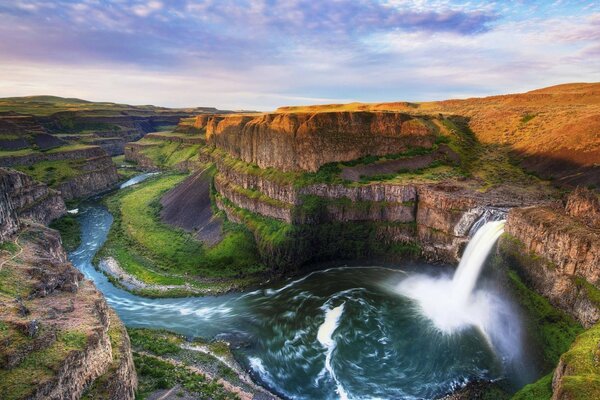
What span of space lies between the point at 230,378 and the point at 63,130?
138305mm

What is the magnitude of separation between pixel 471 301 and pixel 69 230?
65.0 metres

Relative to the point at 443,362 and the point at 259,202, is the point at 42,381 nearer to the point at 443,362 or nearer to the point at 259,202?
the point at 443,362

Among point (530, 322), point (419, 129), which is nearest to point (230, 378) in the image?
point (530, 322)

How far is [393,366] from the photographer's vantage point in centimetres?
3125

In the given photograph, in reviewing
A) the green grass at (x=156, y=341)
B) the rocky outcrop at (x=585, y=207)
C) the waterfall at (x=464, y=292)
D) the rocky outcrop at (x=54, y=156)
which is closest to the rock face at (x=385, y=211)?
the waterfall at (x=464, y=292)

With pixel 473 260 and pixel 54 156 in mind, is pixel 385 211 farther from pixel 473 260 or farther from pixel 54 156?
pixel 54 156

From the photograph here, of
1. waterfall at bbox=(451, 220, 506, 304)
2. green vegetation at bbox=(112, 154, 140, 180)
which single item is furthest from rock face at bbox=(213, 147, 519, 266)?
green vegetation at bbox=(112, 154, 140, 180)

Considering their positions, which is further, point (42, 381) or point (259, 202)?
point (259, 202)

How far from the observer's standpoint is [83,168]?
92938 millimetres

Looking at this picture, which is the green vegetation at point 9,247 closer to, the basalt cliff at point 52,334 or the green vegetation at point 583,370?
the basalt cliff at point 52,334

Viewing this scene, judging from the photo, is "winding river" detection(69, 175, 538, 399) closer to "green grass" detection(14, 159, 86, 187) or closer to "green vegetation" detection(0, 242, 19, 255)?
"green vegetation" detection(0, 242, 19, 255)

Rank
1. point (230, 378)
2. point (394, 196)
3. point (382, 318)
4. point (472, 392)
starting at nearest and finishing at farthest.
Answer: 1. point (472, 392)
2. point (230, 378)
3. point (382, 318)
4. point (394, 196)

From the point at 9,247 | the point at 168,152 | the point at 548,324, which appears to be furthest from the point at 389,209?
the point at 168,152

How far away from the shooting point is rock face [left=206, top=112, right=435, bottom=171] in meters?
56.9
